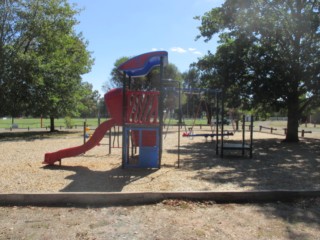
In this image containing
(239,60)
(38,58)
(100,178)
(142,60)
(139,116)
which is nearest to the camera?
(100,178)

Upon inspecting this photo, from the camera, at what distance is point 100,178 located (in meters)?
8.38

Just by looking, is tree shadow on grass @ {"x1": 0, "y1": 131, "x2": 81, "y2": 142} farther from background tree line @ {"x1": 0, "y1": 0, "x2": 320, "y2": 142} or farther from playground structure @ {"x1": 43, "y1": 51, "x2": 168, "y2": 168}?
playground structure @ {"x1": 43, "y1": 51, "x2": 168, "y2": 168}

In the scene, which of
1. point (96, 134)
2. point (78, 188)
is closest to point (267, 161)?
point (96, 134)

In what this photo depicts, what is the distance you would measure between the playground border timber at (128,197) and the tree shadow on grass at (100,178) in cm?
105

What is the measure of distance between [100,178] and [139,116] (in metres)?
2.36

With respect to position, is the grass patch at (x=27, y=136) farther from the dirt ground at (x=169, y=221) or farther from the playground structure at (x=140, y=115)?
the dirt ground at (x=169, y=221)

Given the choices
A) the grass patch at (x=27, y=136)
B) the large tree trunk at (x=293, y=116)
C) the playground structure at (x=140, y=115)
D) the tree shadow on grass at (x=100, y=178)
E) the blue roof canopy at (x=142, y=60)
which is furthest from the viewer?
the grass patch at (x=27, y=136)

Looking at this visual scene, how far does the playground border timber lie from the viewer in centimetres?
583

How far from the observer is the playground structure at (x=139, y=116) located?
9.67 metres

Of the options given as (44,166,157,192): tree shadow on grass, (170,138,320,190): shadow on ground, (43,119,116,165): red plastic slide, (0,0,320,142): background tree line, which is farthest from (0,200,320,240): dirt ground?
(0,0,320,142): background tree line

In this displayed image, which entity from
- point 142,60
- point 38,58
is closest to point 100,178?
point 142,60

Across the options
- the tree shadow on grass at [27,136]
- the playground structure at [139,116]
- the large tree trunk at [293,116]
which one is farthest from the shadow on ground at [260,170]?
the tree shadow on grass at [27,136]

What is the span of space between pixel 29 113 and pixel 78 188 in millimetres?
19948

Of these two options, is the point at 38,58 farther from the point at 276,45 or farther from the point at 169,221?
the point at 169,221
